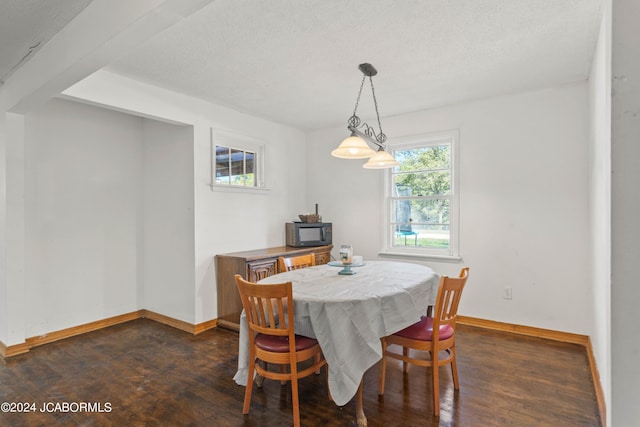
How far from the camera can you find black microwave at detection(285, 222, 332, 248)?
14.8 feet

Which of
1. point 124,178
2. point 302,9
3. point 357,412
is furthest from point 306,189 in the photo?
point 357,412

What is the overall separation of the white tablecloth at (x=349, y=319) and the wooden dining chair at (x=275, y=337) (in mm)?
95

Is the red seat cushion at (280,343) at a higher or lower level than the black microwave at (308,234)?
lower

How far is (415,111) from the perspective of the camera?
4.19 meters

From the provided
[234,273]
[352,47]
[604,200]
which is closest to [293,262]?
[234,273]

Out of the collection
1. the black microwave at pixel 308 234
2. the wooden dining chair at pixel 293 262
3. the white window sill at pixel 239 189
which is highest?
the white window sill at pixel 239 189

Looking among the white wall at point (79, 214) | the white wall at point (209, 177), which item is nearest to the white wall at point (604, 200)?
the white wall at point (209, 177)

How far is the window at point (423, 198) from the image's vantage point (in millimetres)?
4004

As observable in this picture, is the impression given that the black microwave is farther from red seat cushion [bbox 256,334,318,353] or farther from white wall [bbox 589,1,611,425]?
white wall [bbox 589,1,611,425]

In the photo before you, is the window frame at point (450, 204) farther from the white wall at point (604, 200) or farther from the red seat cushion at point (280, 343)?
the red seat cushion at point (280, 343)

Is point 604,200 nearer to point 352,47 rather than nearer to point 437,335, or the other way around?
point 437,335

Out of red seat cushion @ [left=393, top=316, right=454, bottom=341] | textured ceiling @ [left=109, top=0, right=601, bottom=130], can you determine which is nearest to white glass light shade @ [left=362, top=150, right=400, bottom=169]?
textured ceiling @ [left=109, top=0, right=601, bottom=130]

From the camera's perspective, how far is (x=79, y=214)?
366cm

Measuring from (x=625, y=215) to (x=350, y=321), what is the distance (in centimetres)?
137
